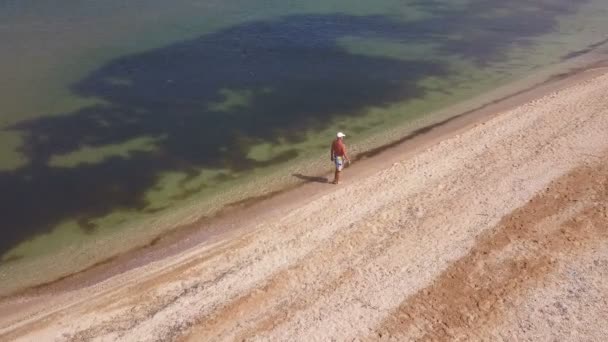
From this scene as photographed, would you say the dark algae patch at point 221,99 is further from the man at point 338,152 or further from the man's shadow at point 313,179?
Answer: the man at point 338,152

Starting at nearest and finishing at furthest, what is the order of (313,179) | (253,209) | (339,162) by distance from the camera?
(339,162), (253,209), (313,179)

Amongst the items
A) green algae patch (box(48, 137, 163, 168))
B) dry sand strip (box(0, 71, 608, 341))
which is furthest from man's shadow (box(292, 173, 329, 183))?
green algae patch (box(48, 137, 163, 168))

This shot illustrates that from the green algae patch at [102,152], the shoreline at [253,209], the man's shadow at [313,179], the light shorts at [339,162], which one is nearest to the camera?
the shoreline at [253,209]

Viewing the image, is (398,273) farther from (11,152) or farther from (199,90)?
(199,90)

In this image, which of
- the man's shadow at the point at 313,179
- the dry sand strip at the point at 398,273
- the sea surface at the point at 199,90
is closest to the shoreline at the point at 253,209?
the man's shadow at the point at 313,179

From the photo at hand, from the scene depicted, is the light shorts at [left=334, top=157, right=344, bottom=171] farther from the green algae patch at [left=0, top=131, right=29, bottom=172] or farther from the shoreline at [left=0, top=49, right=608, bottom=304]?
the green algae patch at [left=0, top=131, right=29, bottom=172]

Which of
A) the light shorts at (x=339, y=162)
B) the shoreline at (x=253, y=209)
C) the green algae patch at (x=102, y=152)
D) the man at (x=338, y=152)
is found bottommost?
the shoreline at (x=253, y=209)

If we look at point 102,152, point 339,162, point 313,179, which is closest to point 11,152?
point 102,152
